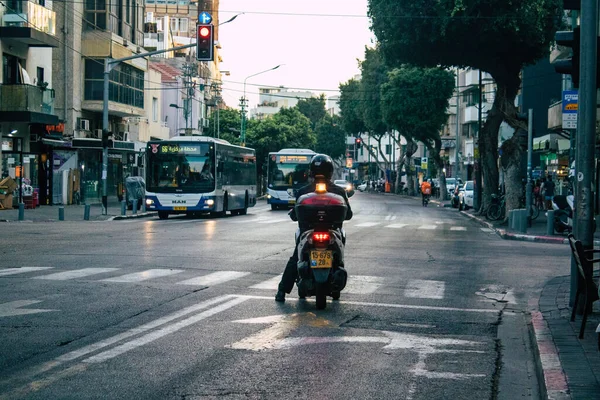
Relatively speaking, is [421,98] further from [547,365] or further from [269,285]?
[547,365]

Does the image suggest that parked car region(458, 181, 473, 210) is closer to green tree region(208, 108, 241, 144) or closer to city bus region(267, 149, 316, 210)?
city bus region(267, 149, 316, 210)

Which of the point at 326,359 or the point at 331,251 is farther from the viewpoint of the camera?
the point at 331,251

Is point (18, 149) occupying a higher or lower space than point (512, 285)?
higher

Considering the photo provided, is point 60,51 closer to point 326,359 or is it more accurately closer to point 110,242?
point 110,242

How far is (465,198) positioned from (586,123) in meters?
41.5

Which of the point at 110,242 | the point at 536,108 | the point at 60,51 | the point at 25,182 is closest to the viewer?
the point at 110,242

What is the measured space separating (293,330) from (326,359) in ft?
4.73

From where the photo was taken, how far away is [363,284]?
13.1 metres

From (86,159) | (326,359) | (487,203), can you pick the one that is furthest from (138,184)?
(326,359)

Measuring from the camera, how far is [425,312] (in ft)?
34.3

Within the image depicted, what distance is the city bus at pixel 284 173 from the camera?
4712 cm

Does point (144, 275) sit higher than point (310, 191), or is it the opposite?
point (310, 191)

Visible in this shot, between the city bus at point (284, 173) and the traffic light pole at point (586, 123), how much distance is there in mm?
36832

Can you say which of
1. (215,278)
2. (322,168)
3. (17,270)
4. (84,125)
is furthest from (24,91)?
(322,168)
